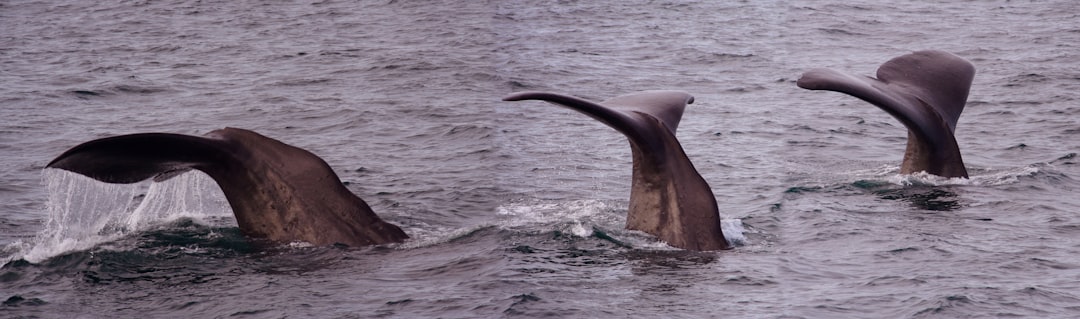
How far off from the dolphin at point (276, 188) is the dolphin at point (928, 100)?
220 inches

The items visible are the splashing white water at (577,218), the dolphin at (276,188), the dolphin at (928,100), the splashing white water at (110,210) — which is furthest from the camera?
the dolphin at (928,100)

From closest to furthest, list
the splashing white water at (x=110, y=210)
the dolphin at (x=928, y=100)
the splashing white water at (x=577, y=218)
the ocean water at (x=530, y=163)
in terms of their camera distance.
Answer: the ocean water at (x=530, y=163) → the splashing white water at (x=110, y=210) → the splashing white water at (x=577, y=218) → the dolphin at (x=928, y=100)

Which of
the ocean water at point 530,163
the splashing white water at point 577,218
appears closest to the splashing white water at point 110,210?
the ocean water at point 530,163

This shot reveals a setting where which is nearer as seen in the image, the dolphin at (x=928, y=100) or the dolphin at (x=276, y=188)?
the dolphin at (x=276, y=188)

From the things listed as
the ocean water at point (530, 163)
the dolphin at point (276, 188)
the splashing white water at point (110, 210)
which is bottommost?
the ocean water at point (530, 163)

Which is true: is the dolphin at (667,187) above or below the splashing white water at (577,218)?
above

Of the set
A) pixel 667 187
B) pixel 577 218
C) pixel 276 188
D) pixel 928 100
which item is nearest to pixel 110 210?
pixel 276 188

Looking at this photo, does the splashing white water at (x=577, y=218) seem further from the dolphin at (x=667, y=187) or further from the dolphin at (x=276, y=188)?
the dolphin at (x=276, y=188)

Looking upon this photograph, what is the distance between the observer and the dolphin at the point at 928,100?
47.7 feet

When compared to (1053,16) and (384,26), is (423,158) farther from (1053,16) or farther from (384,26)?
(1053,16)

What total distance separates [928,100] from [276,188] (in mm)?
7248

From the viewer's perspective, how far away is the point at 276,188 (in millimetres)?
11430

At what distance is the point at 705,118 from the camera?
70.7ft

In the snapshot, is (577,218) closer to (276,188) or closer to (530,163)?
(276,188)
